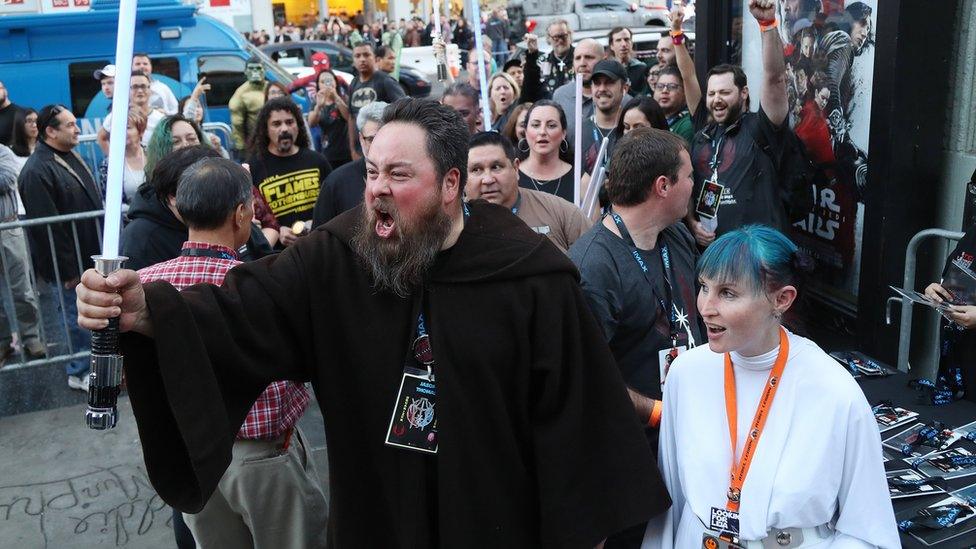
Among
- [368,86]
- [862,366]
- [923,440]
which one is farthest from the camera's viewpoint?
[368,86]

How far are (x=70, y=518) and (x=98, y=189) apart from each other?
330 centimetres

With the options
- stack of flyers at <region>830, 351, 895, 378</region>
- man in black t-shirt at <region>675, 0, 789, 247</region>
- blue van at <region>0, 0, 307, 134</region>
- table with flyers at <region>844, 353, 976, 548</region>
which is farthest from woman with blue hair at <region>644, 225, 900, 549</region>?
blue van at <region>0, 0, 307, 134</region>

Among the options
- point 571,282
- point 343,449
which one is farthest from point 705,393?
point 343,449

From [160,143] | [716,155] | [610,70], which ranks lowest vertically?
[716,155]

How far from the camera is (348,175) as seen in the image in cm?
534

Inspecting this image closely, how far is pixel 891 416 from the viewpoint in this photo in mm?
3240

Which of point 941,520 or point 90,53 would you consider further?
point 90,53

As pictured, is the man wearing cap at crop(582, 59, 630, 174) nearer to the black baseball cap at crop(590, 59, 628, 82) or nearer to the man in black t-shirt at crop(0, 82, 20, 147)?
the black baseball cap at crop(590, 59, 628, 82)

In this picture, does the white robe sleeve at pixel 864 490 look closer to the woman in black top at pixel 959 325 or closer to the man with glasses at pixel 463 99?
the woman in black top at pixel 959 325

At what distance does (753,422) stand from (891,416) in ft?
3.32

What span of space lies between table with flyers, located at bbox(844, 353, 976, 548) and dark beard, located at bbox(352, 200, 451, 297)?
5.00 ft

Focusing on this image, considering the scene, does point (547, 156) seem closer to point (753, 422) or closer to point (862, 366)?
point (862, 366)

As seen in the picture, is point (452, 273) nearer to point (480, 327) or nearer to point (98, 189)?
point (480, 327)
